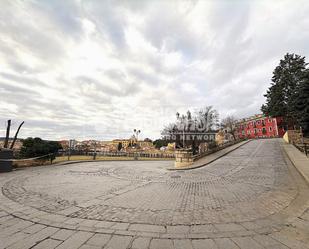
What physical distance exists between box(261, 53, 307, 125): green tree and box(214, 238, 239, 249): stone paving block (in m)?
29.1

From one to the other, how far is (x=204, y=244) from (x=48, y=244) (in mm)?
2751

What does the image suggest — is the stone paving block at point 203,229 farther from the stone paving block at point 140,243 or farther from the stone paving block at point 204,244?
the stone paving block at point 140,243

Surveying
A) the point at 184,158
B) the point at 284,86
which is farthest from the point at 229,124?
the point at 184,158

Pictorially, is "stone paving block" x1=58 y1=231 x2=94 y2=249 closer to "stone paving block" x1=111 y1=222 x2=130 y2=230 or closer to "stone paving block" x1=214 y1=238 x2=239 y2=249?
"stone paving block" x1=111 y1=222 x2=130 y2=230

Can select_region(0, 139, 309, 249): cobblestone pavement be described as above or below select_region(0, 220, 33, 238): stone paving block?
below

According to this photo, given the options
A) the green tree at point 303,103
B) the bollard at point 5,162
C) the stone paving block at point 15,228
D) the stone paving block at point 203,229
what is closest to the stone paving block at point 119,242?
the stone paving block at point 203,229

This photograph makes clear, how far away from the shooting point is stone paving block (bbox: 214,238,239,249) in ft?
9.04

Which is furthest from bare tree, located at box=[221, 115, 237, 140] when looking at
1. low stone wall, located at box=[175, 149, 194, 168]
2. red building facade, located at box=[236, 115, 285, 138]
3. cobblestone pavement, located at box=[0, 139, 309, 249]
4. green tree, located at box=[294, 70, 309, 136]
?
cobblestone pavement, located at box=[0, 139, 309, 249]

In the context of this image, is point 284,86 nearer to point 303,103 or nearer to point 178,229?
point 303,103

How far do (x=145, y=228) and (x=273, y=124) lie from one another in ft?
234

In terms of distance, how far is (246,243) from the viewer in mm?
2855

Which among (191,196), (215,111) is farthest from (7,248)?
(215,111)

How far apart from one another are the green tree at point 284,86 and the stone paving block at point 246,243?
94.7 feet

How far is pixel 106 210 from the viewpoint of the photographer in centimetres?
446
